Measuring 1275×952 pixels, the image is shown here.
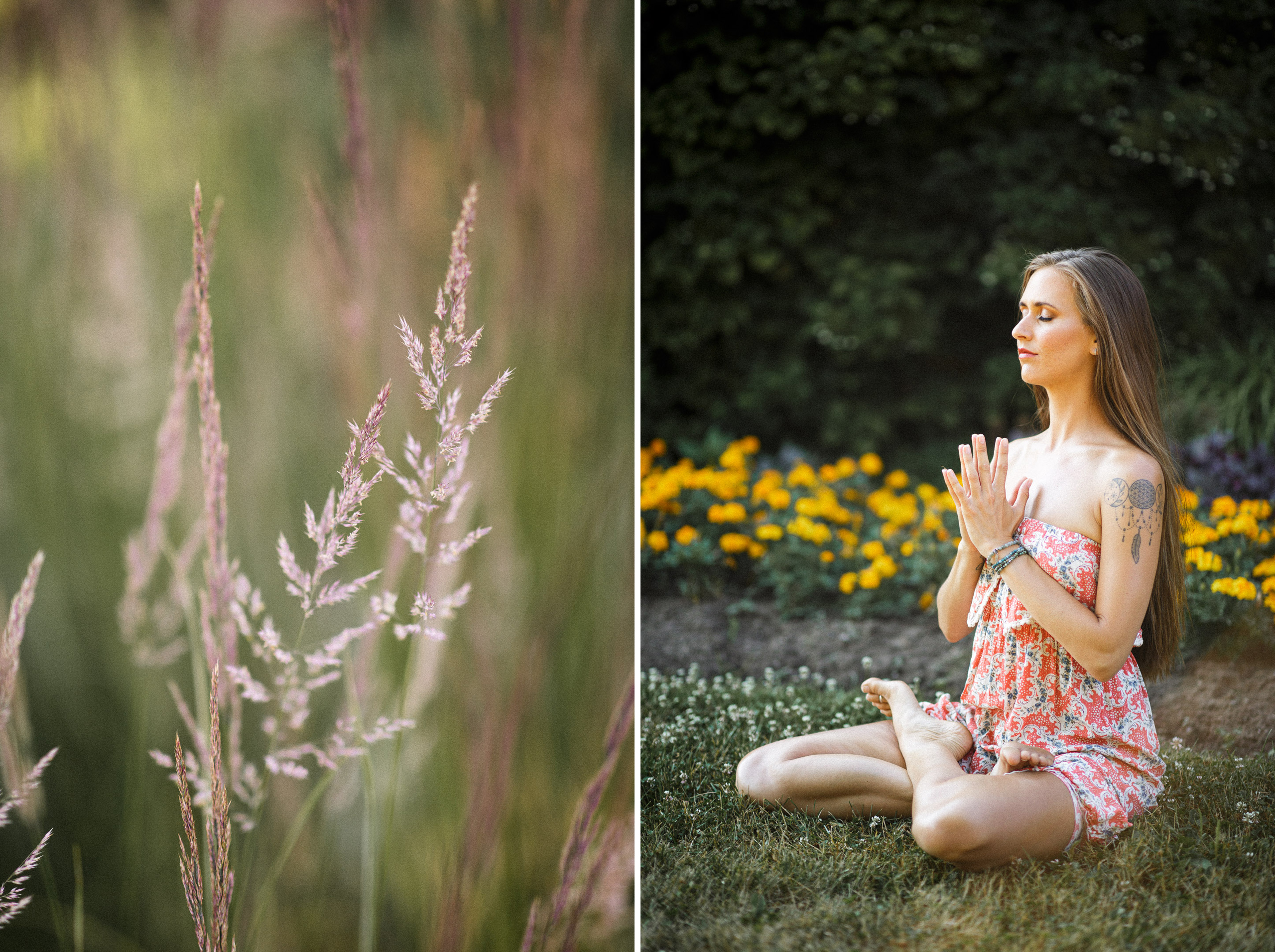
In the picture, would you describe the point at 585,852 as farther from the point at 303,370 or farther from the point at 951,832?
the point at 303,370

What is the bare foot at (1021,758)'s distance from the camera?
59.6 inches

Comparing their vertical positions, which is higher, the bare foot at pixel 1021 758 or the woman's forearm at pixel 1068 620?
the woman's forearm at pixel 1068 620

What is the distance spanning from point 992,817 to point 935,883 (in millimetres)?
152

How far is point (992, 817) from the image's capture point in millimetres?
1492

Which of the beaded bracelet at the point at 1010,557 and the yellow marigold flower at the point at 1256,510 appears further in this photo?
the yellow marigold flower at the point at 1256,510

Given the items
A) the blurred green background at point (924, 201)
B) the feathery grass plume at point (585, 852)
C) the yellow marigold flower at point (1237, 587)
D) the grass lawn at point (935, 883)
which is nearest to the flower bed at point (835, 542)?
the yellow marigold flower at point (1237, 587)

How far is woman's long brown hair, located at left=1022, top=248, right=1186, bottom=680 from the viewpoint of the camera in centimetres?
161

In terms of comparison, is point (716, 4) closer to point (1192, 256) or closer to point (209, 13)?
point (1192, 256)

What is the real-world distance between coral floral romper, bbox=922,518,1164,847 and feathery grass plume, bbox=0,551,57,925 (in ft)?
5.04

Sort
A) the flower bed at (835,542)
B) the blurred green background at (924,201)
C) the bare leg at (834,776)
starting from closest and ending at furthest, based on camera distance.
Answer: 1. the bare leg at (834,776)
2. the flower bed at (835,542)
3. the blurred green background at (924,201)

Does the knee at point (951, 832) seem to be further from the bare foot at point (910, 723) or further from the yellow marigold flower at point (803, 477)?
the yellow marigold flower at point (803, 477)

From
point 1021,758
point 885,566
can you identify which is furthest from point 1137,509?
point 885,566

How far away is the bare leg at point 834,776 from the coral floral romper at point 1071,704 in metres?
0.15

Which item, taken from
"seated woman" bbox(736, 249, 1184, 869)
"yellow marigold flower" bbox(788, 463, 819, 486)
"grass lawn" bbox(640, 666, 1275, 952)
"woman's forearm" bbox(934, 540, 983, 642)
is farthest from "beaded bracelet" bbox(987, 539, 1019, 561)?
"yellow marigold flower" bbox(788, 463, 819, 486)
